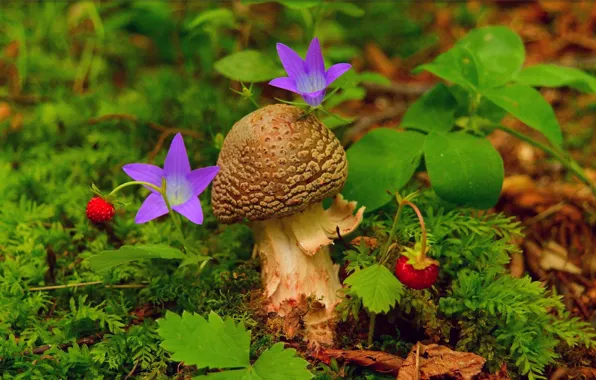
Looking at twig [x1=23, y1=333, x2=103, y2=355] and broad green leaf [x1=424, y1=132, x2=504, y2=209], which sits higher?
broad green leaf [x1=424, y1=132, x2=504, y2=209]

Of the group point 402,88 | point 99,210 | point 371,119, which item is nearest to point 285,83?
point 99,210

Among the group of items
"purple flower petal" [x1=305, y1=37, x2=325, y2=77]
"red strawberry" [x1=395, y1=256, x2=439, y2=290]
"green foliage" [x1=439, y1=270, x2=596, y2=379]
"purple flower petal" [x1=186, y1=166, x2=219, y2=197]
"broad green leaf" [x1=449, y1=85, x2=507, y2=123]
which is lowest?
"green foliage" [x1=439, y1=270, x2=596, y2=379]

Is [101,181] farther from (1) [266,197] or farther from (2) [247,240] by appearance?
(1) [266,197]

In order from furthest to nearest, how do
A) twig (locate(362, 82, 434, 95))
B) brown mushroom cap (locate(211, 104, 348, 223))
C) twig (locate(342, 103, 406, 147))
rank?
twig (locate(362, 82, 434, 95)) < twig (locate(342, 103, 406, 147)) < brown mushroom cap (locate(211, 104, 348, 223))

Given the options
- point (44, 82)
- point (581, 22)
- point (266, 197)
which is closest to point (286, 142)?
point (266, 197)

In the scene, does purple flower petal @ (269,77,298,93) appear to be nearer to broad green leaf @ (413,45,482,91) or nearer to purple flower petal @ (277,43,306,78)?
purple flower petal @ (277,43,306,78)

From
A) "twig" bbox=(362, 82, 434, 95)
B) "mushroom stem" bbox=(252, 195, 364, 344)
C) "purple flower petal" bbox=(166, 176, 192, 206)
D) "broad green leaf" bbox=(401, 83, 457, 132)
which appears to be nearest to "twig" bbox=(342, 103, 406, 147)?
"twig" bbox=(362, 82, 434, 95)

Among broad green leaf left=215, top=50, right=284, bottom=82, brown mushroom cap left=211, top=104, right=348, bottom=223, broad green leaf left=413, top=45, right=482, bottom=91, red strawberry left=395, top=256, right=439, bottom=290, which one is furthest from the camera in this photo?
broad green leaf left=215, top=50, right=284, bottom=82

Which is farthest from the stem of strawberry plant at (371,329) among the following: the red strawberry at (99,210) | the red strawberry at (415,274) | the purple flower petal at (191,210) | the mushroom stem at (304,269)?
the red strawberry at (99,210)
